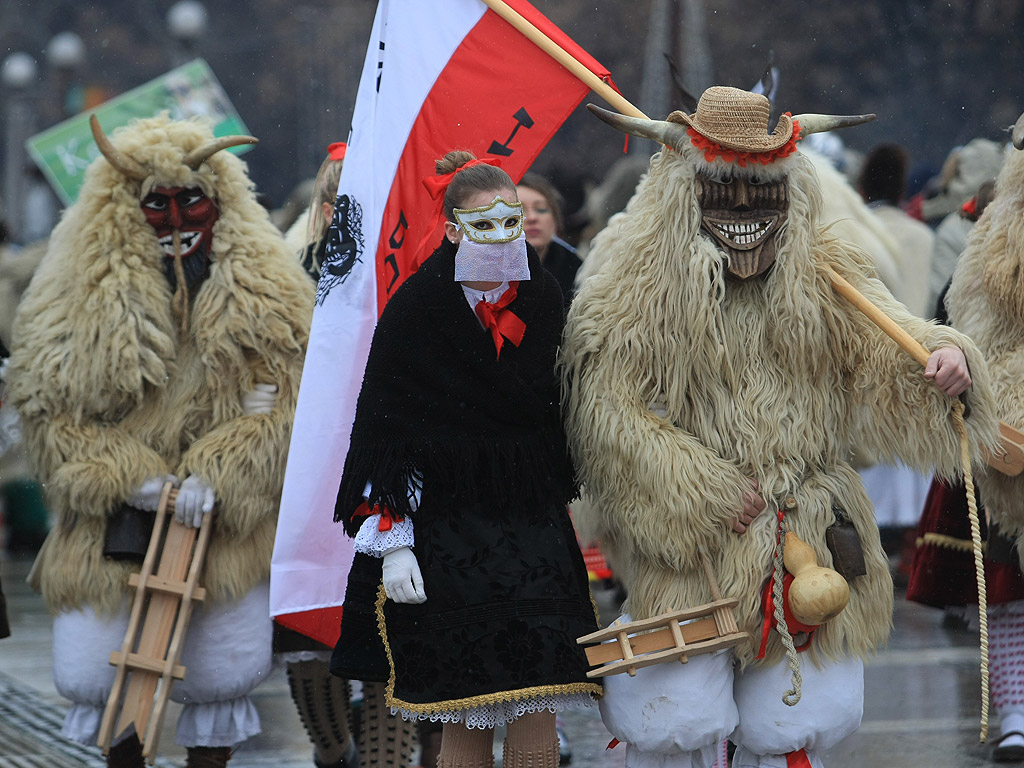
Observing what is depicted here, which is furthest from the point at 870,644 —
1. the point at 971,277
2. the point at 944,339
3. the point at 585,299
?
the point at 971,277

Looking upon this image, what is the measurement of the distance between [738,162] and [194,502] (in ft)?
7.20

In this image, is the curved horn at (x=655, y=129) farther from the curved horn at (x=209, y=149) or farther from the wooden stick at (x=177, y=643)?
the wooden stick at (x=177, y=643)

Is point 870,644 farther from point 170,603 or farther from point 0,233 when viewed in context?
point 0,233

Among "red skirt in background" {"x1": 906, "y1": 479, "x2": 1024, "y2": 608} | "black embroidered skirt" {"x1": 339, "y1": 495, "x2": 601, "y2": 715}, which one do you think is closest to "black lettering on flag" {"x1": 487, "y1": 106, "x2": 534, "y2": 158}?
"black embroidered skirt" {"x1": 339, "y1": 495, "x2": 601, "y2": 715}

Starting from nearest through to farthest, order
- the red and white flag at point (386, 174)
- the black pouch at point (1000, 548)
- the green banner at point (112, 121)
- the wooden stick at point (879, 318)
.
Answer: the wooden stick at point (879, 318) → the red and white flag at point (386, 174) → the black pouch at point (1000, 548) → the green banner at point (112, 121)

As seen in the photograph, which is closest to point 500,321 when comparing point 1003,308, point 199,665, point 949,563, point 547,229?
point 199,665

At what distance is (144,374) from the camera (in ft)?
16.1

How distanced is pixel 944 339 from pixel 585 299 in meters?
1.02

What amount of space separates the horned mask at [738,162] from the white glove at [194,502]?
1914 mm

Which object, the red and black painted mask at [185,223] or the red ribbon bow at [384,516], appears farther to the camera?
the red and black painted mask at [185,223]

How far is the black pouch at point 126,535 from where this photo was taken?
16.1 ft

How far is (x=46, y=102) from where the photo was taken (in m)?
26.1

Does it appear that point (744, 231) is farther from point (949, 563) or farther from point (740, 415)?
point (949, 563)

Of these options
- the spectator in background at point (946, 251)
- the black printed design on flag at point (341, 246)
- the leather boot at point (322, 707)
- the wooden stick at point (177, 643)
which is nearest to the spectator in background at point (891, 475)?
the spectator in background at point (946, 251)
